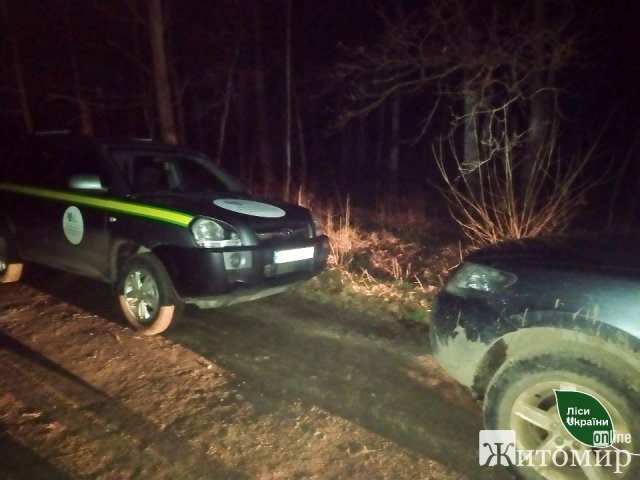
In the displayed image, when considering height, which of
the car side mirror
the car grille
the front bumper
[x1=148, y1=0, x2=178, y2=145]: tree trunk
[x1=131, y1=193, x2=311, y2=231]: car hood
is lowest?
the front bumper

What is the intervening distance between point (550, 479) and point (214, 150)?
26.0m

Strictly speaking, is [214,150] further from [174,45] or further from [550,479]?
[550,479]

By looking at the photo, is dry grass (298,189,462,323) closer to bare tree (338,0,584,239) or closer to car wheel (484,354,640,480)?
bare tree (338,0,584,239)

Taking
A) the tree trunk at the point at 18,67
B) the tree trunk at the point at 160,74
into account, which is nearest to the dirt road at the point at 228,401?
the tree trunk at the point at 160,74

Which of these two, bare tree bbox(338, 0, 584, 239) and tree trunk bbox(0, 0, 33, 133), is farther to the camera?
tree trunk bbox(0, 0, 33, 133)

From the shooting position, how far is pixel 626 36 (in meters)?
12.2

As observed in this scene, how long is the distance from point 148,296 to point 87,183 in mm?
1184

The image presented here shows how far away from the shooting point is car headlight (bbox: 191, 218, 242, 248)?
411 cm

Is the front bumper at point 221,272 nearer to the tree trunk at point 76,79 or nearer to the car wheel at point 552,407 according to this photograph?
the car wheel at point 552,407

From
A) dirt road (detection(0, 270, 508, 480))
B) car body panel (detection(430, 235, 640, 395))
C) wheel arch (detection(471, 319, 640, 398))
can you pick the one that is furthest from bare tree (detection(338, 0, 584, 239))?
wheel arch (detection(471, 319, 640, 398))

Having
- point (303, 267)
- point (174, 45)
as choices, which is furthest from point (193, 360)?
point (174, 45)

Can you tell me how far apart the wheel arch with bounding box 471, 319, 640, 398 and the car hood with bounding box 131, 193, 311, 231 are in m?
2.28

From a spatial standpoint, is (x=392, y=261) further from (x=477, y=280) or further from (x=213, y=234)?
(x=477, y=280)

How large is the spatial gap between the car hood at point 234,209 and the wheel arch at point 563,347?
228 cm
